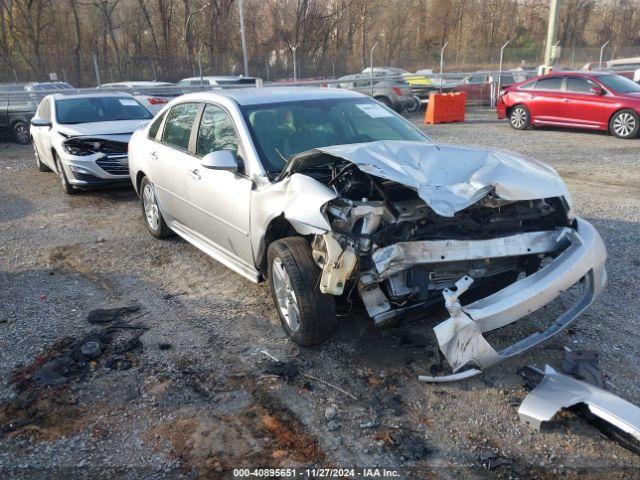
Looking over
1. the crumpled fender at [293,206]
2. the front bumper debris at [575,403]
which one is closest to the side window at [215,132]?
the crumpled fender at [293,206]

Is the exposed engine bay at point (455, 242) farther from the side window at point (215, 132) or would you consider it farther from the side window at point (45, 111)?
the side window at point (45, 111)

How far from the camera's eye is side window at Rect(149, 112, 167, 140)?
602 centimetres

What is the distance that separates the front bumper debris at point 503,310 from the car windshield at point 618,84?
11612mm

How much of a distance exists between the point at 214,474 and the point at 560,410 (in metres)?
1.87

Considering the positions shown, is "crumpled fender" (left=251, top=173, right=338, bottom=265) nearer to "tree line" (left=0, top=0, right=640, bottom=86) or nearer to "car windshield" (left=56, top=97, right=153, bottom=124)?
"car windshield" (left=56, top=97, right=153, bottom=124)

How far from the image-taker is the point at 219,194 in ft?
15.0

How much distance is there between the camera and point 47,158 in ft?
32.3

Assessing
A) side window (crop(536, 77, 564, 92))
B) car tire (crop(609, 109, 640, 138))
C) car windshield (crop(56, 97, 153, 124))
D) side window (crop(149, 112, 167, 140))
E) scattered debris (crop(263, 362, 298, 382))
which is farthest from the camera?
side window (crop(536, 77, 564, 92))

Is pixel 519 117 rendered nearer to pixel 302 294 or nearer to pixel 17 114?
pixel 302 294

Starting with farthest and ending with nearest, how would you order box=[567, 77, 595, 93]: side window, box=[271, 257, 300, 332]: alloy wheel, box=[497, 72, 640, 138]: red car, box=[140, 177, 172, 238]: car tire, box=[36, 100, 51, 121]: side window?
box=[567, 77, 595, 93]: side window, box=[497, 72, 640, 138]: red car, box=[36, 100, 51, 121]: side window, box=[140, 177, 172, 238]: car tire, box=[271, 257, 300, 332]: alloy wheel

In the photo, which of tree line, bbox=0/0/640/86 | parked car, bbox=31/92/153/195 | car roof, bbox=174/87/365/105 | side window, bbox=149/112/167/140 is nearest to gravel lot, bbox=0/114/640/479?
side window, bbox=149/112/167/140

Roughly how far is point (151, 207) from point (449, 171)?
156 inches

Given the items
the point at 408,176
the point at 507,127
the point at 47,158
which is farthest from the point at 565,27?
the point at 408,176

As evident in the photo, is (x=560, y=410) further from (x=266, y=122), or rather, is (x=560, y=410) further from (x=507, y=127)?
(x=507, y=127)
